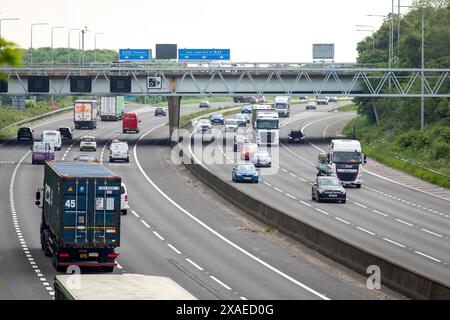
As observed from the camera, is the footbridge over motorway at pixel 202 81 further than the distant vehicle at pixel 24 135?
No

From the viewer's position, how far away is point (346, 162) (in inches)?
3337

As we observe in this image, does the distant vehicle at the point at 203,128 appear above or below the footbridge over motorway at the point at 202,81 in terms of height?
below

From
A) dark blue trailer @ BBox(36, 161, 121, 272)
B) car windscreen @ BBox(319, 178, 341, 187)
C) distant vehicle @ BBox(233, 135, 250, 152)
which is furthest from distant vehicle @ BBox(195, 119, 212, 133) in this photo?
dark blue trailer @ BBox(36, 161, 121, 272)

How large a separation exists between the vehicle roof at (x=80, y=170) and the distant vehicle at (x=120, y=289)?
1747cm

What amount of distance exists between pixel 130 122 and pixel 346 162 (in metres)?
56.4

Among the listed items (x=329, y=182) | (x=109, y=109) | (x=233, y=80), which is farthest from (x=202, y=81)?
(x=329, y=182)

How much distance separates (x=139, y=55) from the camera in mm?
154250

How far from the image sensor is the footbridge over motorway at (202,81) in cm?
11988

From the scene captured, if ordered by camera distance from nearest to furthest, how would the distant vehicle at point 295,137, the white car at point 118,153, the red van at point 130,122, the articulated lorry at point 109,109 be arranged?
the white car at point 118,153 < the distant vehicle at point 295,137 < the red van at point 130,122 < the articulated lorry at point 109,109

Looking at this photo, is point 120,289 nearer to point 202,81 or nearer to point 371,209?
point 371,209

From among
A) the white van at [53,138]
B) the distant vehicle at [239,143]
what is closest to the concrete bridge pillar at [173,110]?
the distant vehicle at [239,143]

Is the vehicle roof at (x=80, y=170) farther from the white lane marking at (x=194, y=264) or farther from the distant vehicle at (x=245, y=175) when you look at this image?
the distant vehicle at (x=245, y=175)
